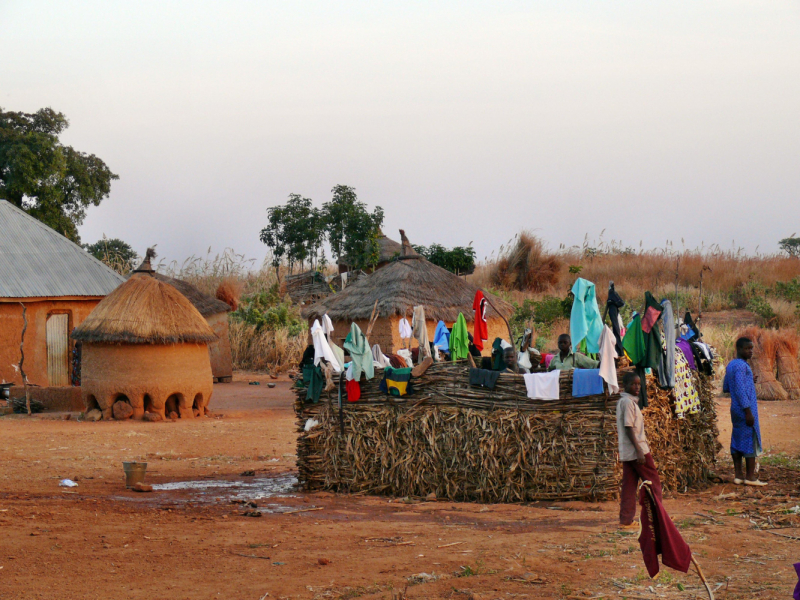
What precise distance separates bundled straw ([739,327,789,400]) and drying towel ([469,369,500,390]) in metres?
10.5

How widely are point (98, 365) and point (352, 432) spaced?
7865 millimetres

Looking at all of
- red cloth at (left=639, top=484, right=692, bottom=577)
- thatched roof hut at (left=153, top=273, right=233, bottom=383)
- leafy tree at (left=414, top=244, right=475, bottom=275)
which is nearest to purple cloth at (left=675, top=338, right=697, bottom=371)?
red cloth at (left=639, top=484, right=692, bottom=577)

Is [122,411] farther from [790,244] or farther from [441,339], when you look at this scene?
[790,244]

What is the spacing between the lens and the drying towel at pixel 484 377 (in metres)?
7.79

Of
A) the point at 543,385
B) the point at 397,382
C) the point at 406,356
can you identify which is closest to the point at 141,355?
the point at 406,356

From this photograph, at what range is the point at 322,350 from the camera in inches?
335

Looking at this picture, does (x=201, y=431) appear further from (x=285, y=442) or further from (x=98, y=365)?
(x=98, y=365)

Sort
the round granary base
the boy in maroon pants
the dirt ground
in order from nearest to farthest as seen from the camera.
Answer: the dirt ground < the boy in maroon pants < the round granary base

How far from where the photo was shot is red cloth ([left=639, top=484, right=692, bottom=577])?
13.1ft

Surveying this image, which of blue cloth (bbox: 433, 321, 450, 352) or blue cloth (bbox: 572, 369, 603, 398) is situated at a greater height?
blue cloth (bbox: 433, 321, 450, 352)

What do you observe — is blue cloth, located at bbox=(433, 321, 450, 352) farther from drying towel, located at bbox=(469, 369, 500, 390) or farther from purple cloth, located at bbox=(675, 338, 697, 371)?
purple cloth, located at bbox=(675, 338, 697, 371)

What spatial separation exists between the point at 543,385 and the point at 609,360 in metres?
0.65

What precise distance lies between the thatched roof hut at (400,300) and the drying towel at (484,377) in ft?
26.9

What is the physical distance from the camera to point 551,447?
7.64 meters
